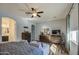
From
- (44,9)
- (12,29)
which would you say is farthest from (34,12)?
(12,29)

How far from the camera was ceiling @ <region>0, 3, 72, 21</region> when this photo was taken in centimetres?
206

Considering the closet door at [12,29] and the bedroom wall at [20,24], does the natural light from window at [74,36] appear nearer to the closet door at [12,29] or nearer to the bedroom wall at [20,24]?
the bedroom wall at [20,24]

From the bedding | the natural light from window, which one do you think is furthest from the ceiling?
the bedding

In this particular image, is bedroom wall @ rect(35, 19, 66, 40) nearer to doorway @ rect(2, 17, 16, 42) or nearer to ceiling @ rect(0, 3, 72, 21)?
ceiling @ rect(0, 3, 72, 21)

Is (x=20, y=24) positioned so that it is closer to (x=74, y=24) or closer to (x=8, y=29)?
(x=8, y=29)

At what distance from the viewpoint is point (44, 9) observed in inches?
81.4

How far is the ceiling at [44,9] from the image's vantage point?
6.75 ft

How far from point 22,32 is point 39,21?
0.99 ft

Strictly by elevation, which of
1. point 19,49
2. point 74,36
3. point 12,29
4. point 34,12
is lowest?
point 19,49

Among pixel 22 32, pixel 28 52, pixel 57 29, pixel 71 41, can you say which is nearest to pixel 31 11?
pixel 22 32

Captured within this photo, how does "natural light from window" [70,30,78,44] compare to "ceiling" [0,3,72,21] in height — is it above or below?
below

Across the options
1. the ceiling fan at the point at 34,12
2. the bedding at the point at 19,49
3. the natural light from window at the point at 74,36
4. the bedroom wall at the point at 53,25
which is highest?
the ceiling fan at the point at 34,12

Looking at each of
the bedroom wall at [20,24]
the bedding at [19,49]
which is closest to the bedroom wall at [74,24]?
the bedding at [19,49]

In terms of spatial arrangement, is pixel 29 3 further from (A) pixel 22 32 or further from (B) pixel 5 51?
(B) pixel 5 51
